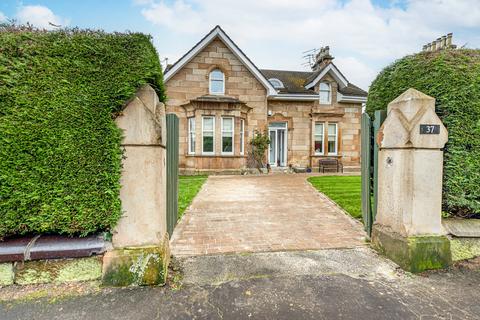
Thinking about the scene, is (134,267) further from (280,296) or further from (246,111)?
(246,111)

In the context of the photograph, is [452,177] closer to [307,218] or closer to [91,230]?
[307,218]

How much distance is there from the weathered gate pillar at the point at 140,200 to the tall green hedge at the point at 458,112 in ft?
12.0

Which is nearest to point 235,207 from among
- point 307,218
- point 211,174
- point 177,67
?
point 307,218

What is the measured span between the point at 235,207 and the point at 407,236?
421cm

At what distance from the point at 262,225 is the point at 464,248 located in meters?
3.20

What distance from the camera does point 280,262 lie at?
3.39m

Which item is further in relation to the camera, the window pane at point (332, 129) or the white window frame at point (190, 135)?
the window pane at point (332, 129)

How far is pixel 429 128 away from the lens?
10.3 feet

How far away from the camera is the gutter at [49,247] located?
2580 millimetres

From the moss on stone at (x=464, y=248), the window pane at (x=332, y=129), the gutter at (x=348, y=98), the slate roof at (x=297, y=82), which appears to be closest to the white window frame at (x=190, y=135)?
the slate roof at (x=297, y=82)

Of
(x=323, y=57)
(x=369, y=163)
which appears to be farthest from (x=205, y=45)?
(x=369, y=163)

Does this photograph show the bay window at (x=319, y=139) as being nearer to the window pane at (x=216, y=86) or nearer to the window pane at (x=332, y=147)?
the window pane at (x=332, y=147)

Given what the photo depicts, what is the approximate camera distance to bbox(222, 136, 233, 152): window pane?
14.5 meters

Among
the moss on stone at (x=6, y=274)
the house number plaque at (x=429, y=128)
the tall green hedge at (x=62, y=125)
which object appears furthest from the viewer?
the house number plaque at (x=429, y=128)
